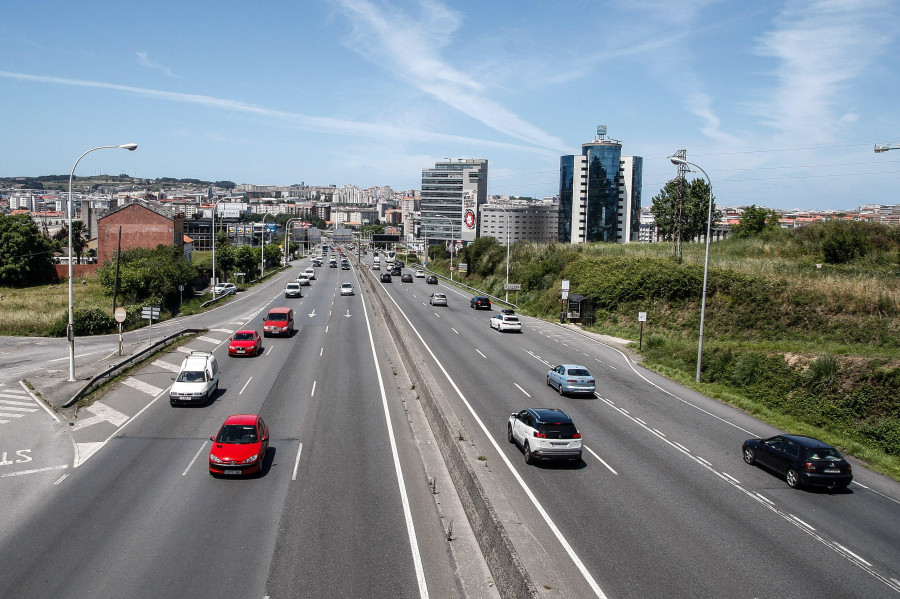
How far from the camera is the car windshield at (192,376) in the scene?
82.1 ft

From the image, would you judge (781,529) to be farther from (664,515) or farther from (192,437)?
(192,437)

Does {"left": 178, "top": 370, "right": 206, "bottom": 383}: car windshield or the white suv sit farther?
{"left": 178, "top": 370, "right": 206, "bottom": 383}: car windshield

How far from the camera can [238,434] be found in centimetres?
1756

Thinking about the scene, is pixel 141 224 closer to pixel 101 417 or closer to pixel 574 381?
pixel 101 417

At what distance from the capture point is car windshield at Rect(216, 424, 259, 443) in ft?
57.2

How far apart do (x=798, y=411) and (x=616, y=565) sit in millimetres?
18818

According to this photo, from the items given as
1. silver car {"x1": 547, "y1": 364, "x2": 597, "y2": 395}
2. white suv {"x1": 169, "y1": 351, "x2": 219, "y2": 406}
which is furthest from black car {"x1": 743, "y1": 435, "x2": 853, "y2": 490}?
white suv {"x1": 169, "y1": 351, "x2": 219, "y2": 406}

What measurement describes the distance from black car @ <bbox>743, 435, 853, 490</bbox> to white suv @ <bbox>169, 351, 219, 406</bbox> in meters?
19.9

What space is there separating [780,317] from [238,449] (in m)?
38.6

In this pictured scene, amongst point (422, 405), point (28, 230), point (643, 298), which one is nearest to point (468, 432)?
point (422, 405)

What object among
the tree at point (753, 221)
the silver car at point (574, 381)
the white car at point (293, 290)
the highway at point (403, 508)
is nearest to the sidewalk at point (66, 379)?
the highway at point (403, 508)

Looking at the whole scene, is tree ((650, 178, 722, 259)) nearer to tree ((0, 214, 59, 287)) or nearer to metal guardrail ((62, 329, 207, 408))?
metal guardrail ((62, 329, 207, 408))

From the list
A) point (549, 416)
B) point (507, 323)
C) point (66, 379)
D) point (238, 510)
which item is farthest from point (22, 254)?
point (549, 416)

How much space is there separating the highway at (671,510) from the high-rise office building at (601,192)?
16327 centimetres
